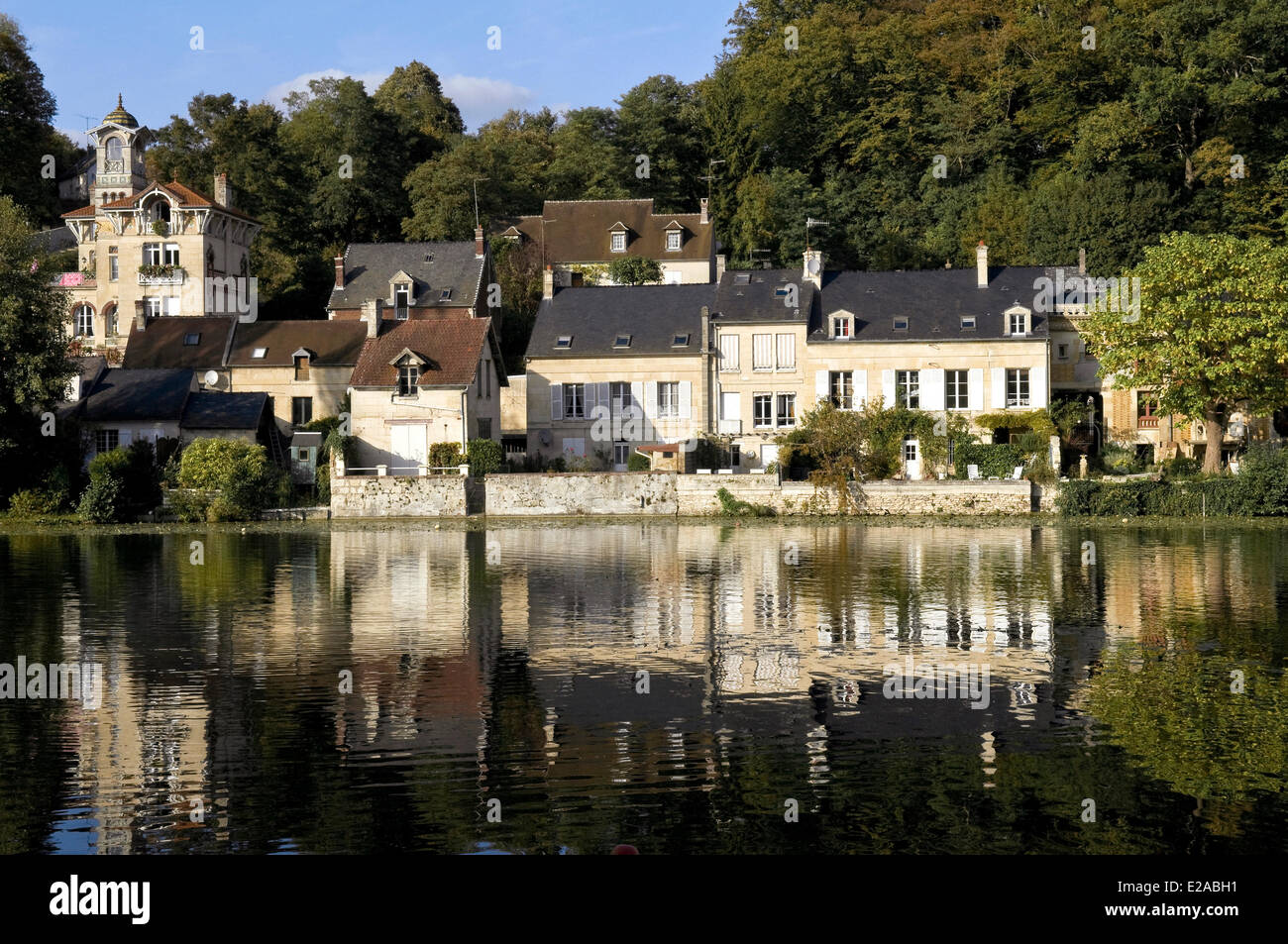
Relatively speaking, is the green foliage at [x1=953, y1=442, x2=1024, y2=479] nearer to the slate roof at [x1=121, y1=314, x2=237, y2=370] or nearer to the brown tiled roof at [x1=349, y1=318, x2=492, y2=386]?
the brown tiled roof at [x1=349, y1=318, x2=492, y2=386]

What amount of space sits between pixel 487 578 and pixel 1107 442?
97.6 feet

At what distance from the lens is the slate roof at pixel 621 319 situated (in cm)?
5775

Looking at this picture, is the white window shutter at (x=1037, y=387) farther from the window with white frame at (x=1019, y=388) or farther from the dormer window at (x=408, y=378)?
the dormer window at (x=408, y=378)

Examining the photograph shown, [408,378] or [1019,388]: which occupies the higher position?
[408,378]

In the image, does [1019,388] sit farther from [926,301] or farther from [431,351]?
[431,351]

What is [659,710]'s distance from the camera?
1922 cm

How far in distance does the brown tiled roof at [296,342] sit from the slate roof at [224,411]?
3.72 m

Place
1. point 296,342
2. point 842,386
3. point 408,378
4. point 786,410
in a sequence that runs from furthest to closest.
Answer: point 296,342 → point 786,410 → point 842,386 → point 408,378

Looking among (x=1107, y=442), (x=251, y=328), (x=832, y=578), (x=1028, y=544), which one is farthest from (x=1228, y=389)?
(x=251, y=328)

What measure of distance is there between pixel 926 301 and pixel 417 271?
75.3 ft

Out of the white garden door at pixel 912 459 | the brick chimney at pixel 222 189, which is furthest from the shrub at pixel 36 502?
the white garden door at pixel 912 459

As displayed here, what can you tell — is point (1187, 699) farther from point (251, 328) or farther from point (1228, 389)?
point (251, 328)

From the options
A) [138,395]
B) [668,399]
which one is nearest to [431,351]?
[668,399]
